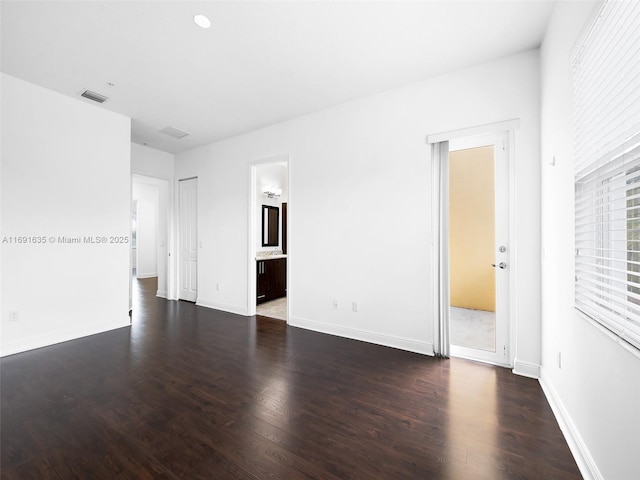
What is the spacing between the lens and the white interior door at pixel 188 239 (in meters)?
5.62

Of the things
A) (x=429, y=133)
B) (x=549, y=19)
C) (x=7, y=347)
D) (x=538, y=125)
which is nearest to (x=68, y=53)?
(x=7, y=347)

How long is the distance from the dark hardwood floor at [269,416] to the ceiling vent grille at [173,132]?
3200mm

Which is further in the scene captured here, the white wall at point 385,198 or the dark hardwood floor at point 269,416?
the white wall at point 385,198

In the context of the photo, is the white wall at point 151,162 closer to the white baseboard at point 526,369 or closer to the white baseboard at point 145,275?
the white baseboard at point 145,275

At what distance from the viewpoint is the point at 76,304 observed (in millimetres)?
3691

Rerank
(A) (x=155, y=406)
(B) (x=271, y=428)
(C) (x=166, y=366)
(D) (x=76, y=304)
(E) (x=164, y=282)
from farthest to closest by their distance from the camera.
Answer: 1. (E) (x=164, y=282)
2. (D) (x=76, y=304)
3. (C) (x=166, y=366)
4. (A) (x=155, y=406)
5. (B) (x=271, y=428)

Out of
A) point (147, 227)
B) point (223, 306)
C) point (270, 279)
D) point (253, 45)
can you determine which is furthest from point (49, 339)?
point (147, 227)

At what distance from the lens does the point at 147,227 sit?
9.32m

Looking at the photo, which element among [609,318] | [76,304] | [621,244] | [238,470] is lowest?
[238,470]

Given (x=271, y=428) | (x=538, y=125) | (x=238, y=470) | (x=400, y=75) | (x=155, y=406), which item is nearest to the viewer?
(x=238, y=470)

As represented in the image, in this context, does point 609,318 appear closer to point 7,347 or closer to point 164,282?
point 7,347

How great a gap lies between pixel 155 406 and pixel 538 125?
3.92m

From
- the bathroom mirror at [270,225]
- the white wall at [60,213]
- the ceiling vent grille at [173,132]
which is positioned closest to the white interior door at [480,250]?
the bathroom mirror at [270,225]

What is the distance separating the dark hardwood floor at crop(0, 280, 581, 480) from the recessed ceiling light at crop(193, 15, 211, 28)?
9.78 ft
